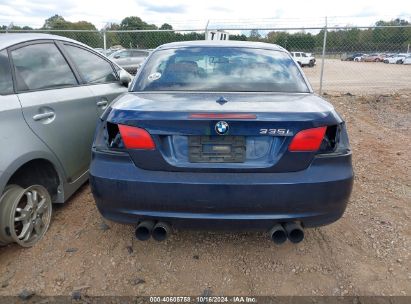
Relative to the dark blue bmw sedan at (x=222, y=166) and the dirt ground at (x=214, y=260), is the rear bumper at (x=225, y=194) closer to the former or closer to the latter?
the dark blue bmw sedan at (x=222, y=166)

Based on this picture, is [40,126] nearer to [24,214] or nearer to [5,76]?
[5,76]

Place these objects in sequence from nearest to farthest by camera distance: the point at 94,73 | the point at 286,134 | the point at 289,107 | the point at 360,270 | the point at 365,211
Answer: the point at 286,134 < the point at 289,107 < the point at 360,270 < the point at 365,211 < the point at 94,73

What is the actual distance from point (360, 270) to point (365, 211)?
38.2 inches

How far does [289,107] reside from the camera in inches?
89.7

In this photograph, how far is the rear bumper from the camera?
215cm

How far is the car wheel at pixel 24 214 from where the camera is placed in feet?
8.14

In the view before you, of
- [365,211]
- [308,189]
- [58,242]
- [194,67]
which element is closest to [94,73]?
[194,67]

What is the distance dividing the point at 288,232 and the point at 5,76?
7.42 feet

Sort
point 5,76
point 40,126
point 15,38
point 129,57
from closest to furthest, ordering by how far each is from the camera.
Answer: point 5,76 → point 40,126 → point 15,38 → point 129,57

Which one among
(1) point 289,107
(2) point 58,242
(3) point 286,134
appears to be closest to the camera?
(3) point 286,134

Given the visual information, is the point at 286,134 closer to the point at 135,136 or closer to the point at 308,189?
the point at 308,189

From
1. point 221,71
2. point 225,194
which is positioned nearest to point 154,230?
point 225,194

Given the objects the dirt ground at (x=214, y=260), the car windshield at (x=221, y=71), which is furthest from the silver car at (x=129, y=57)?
the dirt ground at (x=214, y=260)

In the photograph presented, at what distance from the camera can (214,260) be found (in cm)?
266
